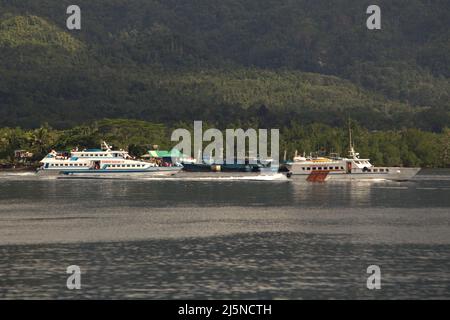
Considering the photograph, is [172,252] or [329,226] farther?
[329,226]

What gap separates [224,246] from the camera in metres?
81.8

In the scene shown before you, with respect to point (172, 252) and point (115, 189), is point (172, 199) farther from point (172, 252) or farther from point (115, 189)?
point (172, 252)

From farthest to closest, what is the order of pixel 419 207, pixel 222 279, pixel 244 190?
pixel 244 190 → pixel 419 207 → pixel 222 279

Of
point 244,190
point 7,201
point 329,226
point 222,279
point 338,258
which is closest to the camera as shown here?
point 222,279

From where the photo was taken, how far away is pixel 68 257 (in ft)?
246

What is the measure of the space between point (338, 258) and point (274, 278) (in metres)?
→ 10.3

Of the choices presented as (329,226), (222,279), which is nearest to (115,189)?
(329,226)

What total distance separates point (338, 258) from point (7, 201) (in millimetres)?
69748

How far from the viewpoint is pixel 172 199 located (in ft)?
454

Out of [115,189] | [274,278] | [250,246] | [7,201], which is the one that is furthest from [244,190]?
[274,278]

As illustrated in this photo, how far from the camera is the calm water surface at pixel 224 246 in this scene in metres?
62.8

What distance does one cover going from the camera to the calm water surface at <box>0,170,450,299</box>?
62.8 meters
